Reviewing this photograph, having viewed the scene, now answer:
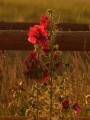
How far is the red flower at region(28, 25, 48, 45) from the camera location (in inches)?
134

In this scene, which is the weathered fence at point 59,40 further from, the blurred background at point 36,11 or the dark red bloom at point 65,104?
the blurred background at point 36,11

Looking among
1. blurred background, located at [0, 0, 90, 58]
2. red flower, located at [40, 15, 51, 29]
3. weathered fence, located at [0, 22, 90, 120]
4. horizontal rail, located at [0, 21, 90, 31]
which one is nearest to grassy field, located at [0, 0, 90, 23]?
blurred background, located at [0, 0, 90, 58]

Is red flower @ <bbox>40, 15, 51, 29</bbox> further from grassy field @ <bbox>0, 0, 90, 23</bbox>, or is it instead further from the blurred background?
grassy field @ <bbox>0, 0, 90, 23</bbox>

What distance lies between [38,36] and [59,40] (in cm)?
113

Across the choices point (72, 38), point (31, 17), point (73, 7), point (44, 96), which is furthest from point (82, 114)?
point (73, 7)

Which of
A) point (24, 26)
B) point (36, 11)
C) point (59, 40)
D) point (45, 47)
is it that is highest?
point (36, 11)

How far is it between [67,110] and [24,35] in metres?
1.18

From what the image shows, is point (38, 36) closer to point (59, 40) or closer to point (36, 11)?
point (59, 40)

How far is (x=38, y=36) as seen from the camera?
11.3ft

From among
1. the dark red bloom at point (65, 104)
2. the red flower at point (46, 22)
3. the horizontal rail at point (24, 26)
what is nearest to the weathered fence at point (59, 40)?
the red flower at point (46, 22)

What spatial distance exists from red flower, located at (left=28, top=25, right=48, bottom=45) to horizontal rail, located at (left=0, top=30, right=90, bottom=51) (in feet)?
3.36

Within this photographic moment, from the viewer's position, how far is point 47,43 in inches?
138

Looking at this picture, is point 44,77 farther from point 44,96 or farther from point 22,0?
point 22,0

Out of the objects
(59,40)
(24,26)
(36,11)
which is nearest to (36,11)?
(36,11)
